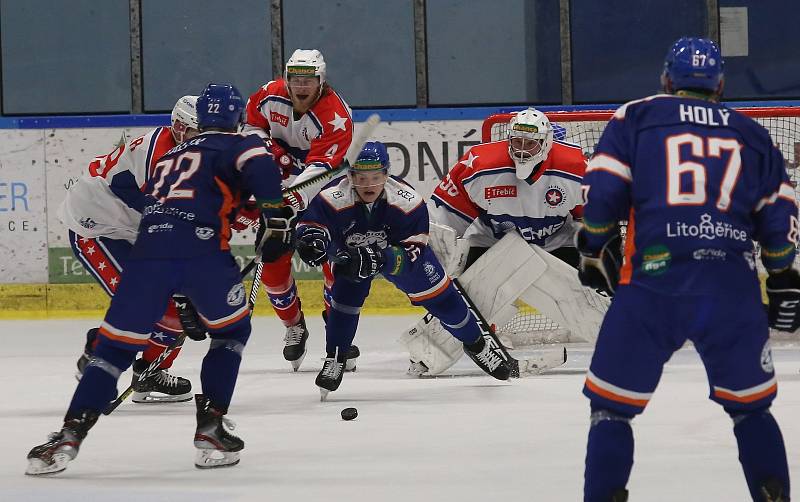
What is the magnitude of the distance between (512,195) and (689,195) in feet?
9.30

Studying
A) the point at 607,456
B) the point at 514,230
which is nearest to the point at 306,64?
the point at 514,230

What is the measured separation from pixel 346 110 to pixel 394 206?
2.86 feet

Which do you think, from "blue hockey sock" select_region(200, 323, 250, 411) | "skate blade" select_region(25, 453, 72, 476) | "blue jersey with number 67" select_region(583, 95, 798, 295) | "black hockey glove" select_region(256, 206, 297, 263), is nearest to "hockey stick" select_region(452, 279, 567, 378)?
"black hockey glove" select_region(256, 206, 297, 263)

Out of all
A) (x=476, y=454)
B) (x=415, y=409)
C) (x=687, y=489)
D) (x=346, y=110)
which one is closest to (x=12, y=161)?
(x=346, y=110)

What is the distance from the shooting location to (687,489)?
2.96m

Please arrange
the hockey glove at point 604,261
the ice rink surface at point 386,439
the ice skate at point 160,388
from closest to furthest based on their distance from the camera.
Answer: the hockey glove at point 604,261, the ice rink surface at point 386,439, the ice skate at point 160,388

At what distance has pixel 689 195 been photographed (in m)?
2.44

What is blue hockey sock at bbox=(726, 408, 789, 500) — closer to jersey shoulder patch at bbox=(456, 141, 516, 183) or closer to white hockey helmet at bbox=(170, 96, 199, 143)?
white hockey helmet at bbox=(170, 96, 199, 143)

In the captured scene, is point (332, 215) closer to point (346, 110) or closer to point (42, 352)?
point (346, 110)

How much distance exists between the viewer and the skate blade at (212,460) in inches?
132

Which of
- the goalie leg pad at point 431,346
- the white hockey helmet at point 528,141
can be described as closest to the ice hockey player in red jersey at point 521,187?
the white hockey helmet at point 528,141

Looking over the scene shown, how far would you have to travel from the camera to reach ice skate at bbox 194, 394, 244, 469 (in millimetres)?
3326

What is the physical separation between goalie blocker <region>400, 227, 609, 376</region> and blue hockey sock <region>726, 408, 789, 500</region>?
259 cm

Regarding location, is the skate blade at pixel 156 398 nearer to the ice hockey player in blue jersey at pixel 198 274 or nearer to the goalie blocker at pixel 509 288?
the goalie blocker at pixel 509 288
